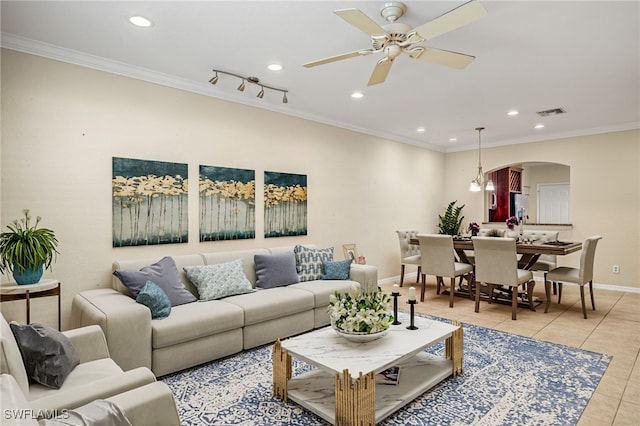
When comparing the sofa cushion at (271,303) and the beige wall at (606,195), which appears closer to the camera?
the sofa cushion at (271,303)

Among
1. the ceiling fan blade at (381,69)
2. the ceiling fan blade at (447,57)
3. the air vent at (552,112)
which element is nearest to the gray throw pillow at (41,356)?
the ceiling fan blade at (381,69)

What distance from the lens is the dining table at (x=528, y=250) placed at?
436cm

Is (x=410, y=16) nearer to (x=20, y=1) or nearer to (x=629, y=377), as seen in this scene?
(x=20, y=1)

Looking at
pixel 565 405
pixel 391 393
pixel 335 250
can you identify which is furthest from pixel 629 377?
pixel 335 250

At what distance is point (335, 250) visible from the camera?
5.58 metres

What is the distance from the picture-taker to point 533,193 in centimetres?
991

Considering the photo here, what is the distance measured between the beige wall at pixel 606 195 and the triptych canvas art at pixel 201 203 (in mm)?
4655

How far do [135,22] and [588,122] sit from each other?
6.14 metres

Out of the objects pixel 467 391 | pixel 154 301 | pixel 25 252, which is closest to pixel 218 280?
pixel 154 301

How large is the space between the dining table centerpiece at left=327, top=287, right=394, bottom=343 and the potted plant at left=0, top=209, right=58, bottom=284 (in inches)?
85.7

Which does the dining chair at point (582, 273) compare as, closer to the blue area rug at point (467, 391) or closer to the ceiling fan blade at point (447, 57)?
the blue area rug at point (467, 391)

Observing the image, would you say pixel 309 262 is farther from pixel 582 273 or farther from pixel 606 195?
pixel 606 195

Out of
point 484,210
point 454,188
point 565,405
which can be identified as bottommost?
point 565,405

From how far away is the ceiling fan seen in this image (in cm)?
208
